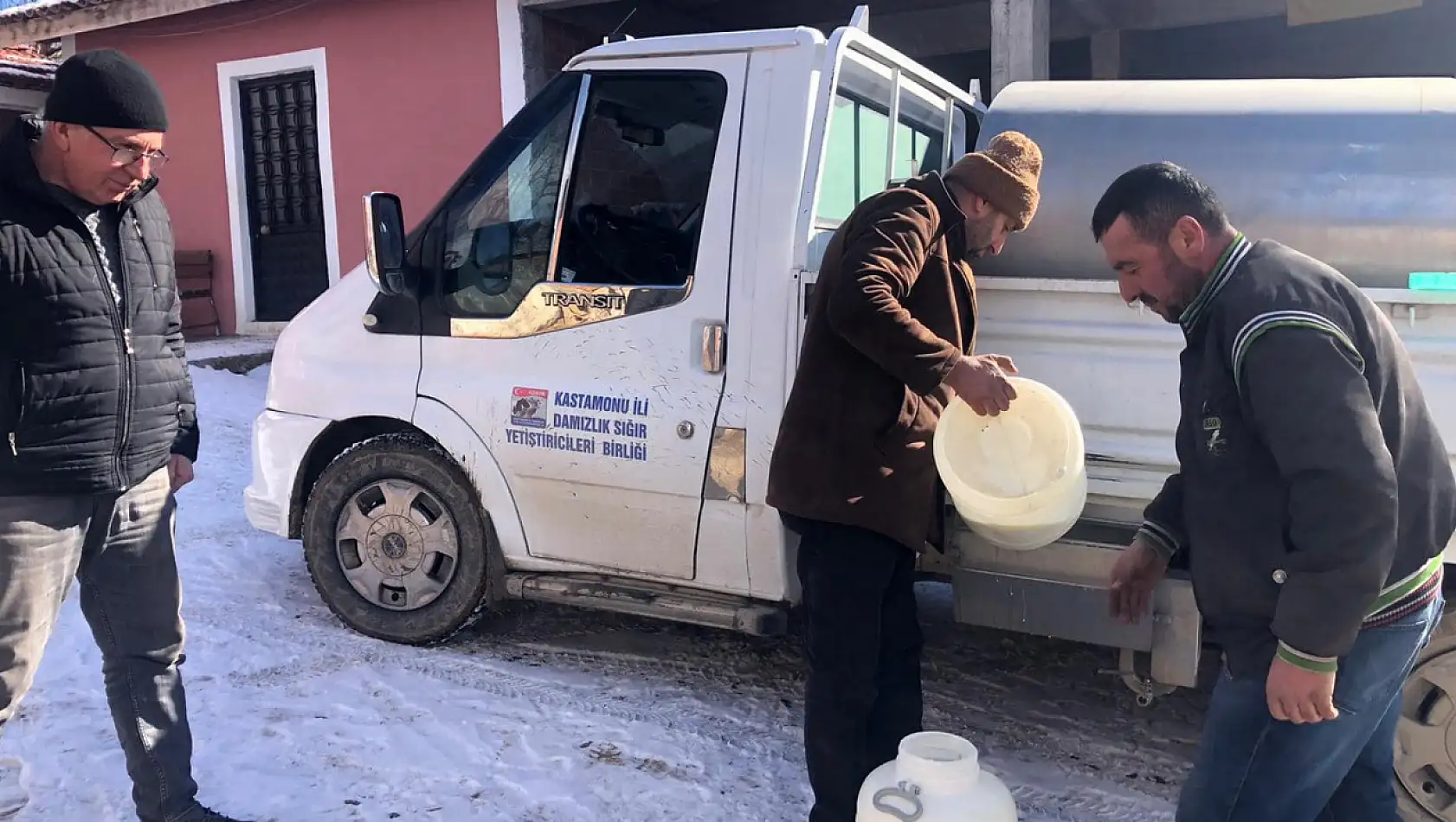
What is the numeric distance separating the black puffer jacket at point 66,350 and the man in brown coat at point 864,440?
1.52 meters

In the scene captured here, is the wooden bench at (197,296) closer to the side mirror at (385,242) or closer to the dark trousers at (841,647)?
the side mirror at (385,242)

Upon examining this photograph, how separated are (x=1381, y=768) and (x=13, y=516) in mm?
2860

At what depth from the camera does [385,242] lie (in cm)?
349

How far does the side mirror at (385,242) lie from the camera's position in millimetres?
3424

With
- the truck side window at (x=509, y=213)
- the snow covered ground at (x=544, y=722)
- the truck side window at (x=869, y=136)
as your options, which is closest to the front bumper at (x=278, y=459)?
the snow covered ground at (x=544, y=722)

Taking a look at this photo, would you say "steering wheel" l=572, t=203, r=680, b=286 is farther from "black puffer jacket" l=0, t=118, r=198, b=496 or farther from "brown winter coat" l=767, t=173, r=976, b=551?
"black puffer jacket" l=0, t=118, r=198, b=496

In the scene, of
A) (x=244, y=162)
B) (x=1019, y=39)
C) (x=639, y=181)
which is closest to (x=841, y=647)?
(x=639, y=181)

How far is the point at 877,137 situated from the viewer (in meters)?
3.67

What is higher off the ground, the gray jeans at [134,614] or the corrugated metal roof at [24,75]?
the corrugated metal roof at [24,75]

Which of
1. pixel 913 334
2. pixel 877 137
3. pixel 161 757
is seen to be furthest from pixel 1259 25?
pixel 161 757

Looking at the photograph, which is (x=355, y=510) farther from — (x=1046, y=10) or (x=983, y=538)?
(x=1046, y=10)

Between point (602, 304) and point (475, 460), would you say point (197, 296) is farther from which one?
point (602, 304)

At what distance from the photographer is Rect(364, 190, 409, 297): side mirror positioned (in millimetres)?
3424

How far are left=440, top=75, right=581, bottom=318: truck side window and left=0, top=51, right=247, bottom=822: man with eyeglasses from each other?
114 centimetres
